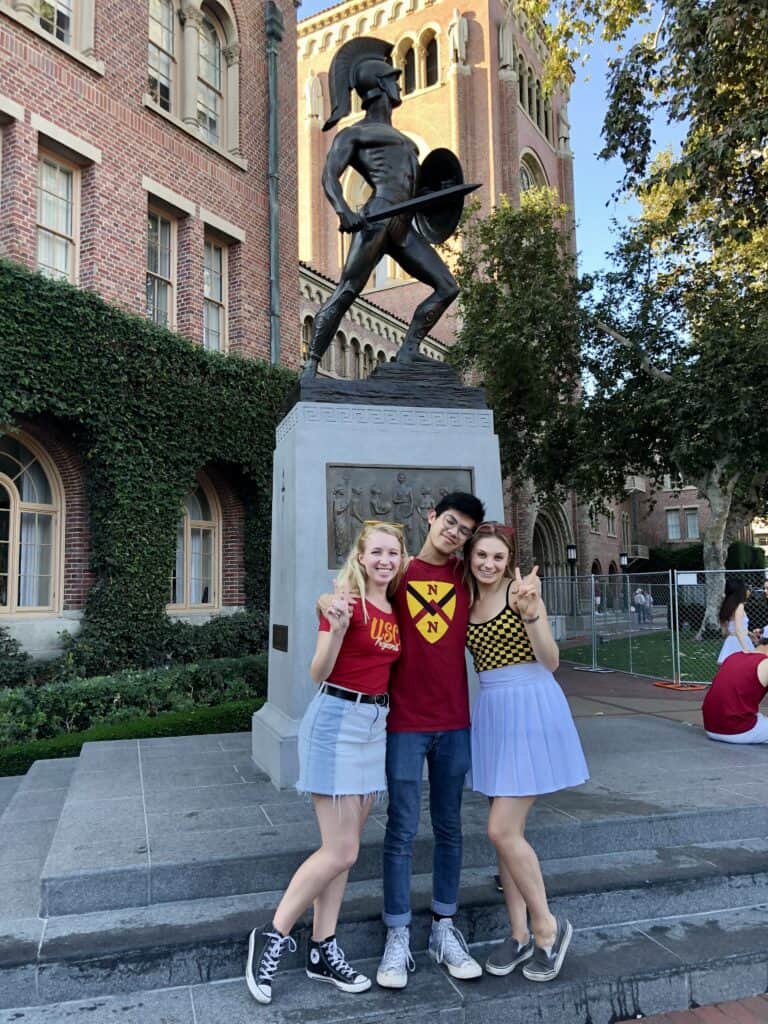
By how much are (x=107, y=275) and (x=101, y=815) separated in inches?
422

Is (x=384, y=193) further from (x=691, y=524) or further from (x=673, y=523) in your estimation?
(x=673, y=523)

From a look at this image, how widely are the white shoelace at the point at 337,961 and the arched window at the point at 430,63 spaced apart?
4036 centimetres

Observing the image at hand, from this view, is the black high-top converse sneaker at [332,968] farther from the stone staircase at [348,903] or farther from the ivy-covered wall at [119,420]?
the ivy-covered wall at [119,420]

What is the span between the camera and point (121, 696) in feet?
32.1

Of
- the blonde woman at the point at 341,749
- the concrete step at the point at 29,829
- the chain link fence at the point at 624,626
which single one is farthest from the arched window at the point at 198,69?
the blonde woman at the point at 341,749

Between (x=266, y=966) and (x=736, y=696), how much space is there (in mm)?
5273

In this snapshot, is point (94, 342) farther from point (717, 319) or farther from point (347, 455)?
point (717, 319)

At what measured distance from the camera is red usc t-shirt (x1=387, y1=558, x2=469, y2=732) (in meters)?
3.17

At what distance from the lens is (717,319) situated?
1831 cm

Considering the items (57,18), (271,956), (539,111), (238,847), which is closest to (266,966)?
(271,956)

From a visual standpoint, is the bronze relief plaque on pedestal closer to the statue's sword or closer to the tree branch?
the statue's sword

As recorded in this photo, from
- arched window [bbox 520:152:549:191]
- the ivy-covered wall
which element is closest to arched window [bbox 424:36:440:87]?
arched window [bbox 520:152:549:191]

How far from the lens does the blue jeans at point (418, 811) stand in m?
3.11

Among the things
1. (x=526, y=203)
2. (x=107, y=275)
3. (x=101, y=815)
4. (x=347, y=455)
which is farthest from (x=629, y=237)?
(x=101, y=815)
